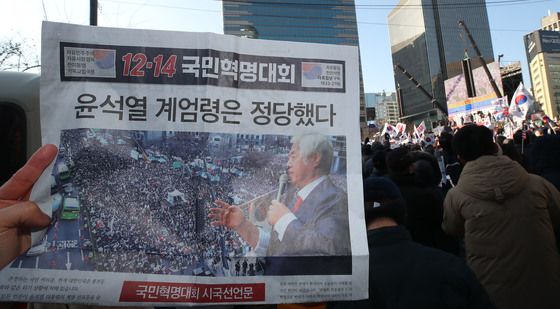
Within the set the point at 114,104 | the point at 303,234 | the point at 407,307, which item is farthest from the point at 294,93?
the point at 407,307

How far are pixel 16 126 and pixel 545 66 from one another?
106339 millimetres

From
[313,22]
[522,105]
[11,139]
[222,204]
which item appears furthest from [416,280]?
[313,22]

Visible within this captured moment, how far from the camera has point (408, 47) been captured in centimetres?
10119

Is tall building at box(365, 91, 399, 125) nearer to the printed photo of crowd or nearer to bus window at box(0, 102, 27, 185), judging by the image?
bus window at box(0, 102, 27, 185)

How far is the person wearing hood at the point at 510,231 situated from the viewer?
2006mm

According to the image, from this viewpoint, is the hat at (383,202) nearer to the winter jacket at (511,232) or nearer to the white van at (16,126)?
the winter jacket at (511,232)

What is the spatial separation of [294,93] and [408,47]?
11024 cm

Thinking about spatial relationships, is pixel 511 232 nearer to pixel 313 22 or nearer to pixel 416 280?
pixel 416 280

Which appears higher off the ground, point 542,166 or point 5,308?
point 542,166

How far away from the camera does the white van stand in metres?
1.92

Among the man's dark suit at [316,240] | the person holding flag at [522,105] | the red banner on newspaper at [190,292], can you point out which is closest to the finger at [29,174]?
the red banner on newspaper at [190,292]

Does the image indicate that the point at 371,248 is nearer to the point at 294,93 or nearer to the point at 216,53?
the point at 294,93

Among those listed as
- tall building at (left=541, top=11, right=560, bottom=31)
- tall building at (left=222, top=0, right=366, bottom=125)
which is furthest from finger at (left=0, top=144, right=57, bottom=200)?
tall building at (left=541, top=11, right=560, bottom=31)

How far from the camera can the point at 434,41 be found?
9212cm
